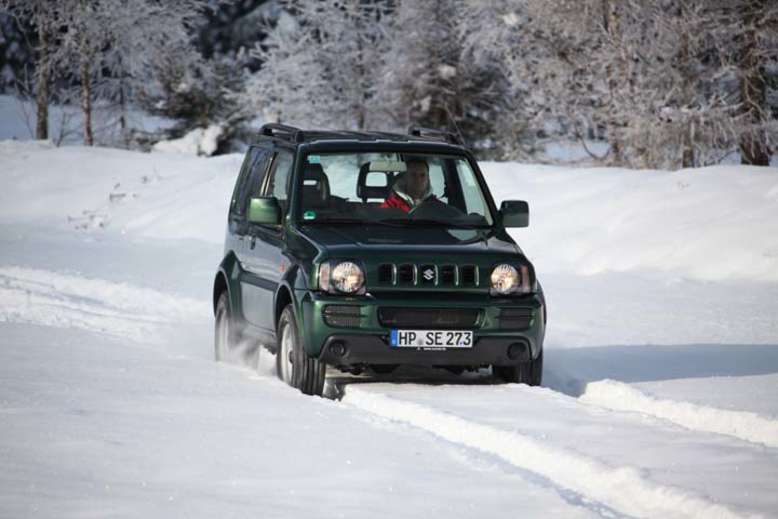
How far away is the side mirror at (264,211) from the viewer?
1041 centimetres

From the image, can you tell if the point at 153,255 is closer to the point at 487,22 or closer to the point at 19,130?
the point at 487,22

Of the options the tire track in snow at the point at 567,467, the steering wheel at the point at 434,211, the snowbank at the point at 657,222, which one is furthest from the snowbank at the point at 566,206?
the tire track in snow at the point at 567,467

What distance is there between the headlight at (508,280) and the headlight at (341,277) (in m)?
0.88

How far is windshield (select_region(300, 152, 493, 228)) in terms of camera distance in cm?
1057

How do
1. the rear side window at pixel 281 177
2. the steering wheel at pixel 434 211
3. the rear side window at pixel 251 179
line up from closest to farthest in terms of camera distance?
the steering wheel at pixel 434 211 < the rear side window at pixel 281 177 < the rear side window at pixel 251 179

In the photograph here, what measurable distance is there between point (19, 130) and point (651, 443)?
55388mm

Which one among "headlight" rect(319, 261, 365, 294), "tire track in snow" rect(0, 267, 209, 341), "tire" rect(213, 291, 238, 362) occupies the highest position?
"headlight" rect(319, 261, 365, 294)

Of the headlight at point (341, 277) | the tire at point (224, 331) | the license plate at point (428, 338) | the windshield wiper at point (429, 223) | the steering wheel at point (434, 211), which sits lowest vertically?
the tire at point (224, 331)

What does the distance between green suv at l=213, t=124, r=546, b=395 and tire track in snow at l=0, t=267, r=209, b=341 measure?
2849 millimetres

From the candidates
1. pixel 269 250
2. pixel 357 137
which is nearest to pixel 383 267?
pixel 269 250

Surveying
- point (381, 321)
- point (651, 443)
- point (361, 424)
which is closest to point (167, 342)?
point (381, 321)

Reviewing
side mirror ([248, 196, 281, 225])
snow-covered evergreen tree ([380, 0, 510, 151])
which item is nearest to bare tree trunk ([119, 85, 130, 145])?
snow-covered evergreen tree ([380, 0, 510, 151])

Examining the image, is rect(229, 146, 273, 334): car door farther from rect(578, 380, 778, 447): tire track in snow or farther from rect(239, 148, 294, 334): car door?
rect(578, 380, 778, 447): tire track in snow

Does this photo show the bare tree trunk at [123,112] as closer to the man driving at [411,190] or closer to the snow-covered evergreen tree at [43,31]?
the snow-covered evergreen tree at [43,31]
